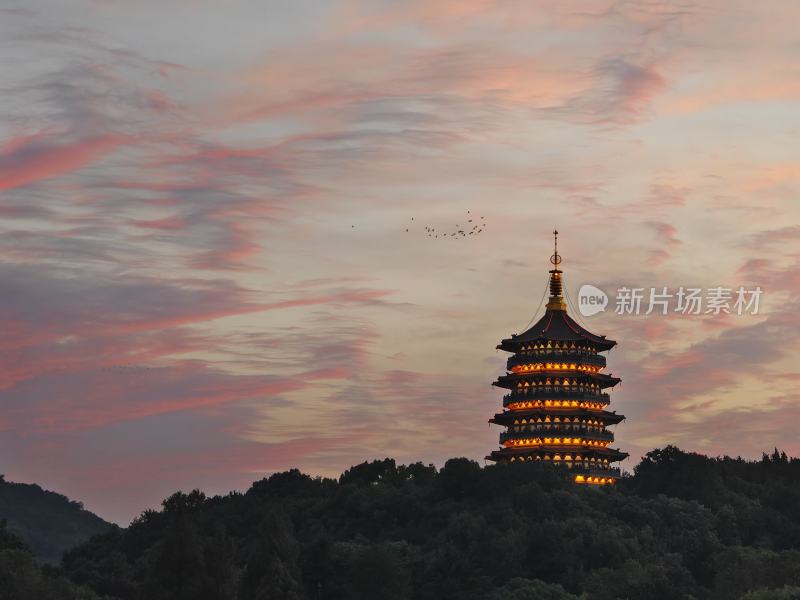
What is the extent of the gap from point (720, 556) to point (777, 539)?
20641 millimetres

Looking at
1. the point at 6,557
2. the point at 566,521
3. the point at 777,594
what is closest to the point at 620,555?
the point at 566,521

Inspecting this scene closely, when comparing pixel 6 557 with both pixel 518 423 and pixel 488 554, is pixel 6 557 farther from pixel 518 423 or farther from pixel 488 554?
pixel 518 423

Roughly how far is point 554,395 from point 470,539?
1115 inches

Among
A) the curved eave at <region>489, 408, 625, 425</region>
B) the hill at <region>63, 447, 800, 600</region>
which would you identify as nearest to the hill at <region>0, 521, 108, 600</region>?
the hill at <region>63, 447, 800, 600</region>

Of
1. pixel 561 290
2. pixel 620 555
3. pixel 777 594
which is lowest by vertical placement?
pixel 777 594

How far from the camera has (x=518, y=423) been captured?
174m

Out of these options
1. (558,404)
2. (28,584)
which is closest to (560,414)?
(558,404)

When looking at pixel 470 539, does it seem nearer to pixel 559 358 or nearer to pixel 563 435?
pixel 563 435

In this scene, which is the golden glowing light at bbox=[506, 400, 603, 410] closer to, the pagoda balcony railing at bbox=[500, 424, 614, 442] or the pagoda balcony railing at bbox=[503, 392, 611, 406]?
the pagoda balcony railing at bbox=[503, 392, 611, 406]

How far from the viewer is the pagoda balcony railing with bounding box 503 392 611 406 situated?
561 feet

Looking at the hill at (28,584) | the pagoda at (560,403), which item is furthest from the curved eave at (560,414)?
the hill at (28,584)

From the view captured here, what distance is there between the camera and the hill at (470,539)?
403 feet

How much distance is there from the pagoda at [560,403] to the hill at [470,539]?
4.53m

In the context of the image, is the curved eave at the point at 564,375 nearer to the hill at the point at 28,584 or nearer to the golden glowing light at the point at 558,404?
the golden glowing light at the point at 558,404
